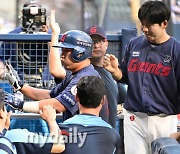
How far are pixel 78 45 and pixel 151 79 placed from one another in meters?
0.75

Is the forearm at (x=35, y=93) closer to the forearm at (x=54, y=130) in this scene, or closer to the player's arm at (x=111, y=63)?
the player's arm at (x=111, y=63)

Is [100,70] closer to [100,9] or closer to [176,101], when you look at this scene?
[176,101]

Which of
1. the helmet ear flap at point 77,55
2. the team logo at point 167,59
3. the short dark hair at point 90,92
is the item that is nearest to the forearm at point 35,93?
the helmet ear flap at point 77,55

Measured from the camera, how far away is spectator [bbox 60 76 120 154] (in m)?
4.88

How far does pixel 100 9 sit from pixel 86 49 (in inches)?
474

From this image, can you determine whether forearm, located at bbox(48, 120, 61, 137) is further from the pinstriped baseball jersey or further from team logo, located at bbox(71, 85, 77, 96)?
the pinstriped baseball jersey

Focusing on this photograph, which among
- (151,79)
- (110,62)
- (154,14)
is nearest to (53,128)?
(110,62)

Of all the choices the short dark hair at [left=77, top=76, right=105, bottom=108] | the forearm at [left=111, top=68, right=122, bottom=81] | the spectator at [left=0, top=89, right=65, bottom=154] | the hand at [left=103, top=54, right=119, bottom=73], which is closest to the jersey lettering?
the forearm at [left=111, top=68, right=122, bottom=81]

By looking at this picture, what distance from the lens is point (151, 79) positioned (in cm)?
632

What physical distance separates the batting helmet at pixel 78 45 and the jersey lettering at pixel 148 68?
1.70ft

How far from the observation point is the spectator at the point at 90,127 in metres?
4.88

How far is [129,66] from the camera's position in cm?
646

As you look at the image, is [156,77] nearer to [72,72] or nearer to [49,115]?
[72,72]

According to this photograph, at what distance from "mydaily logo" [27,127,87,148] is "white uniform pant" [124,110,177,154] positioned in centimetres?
159
